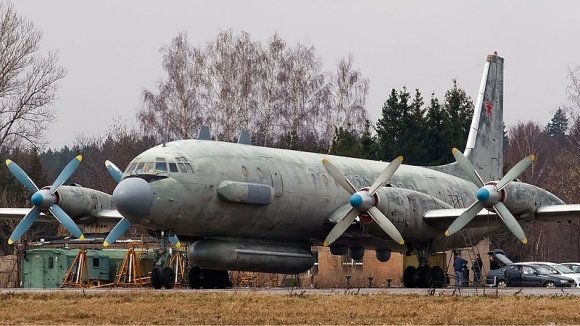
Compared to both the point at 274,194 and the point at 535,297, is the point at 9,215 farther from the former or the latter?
the point at 535,297

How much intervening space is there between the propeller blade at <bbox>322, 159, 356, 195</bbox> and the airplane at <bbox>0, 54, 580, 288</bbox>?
30 millimetres

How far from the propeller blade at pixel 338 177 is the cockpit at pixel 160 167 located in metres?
4.76

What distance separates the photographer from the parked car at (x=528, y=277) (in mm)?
41219

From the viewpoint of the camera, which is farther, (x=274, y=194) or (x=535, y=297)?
(x=274, y=194)

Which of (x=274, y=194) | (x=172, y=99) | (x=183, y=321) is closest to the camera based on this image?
(x=183, y=321)

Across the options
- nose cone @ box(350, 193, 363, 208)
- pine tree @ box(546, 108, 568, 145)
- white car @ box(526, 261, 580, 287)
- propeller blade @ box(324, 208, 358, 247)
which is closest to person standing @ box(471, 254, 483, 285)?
white car @ box(526, 261, 580, 287)

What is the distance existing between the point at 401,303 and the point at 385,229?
312 inches

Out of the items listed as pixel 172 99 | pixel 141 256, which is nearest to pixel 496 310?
pixel 141 256

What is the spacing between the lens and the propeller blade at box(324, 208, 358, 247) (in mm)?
32375

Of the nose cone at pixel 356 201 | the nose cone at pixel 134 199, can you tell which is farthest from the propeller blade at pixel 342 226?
the nose cone at pixel 134 199

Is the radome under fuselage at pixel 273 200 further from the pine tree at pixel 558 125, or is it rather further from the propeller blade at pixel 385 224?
the pine tree at pixel 558 125

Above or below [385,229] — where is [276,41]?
above

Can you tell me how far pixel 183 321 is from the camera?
1966 cm

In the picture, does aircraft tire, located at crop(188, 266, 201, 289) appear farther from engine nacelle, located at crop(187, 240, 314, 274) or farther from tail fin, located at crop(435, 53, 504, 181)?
tail fin, located at crop(435, 53, 504, 181)
